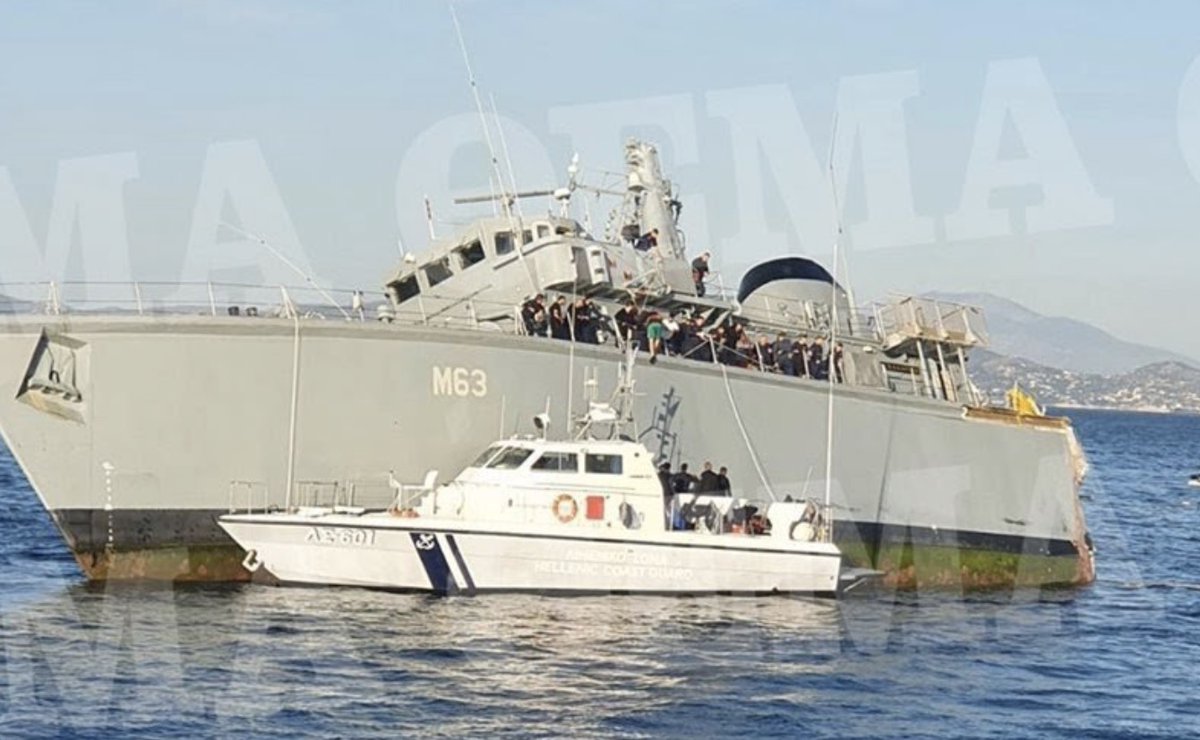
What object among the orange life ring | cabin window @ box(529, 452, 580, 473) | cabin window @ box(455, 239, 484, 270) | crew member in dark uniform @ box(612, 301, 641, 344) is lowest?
the orange life ring

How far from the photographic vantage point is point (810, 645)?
85.8ft

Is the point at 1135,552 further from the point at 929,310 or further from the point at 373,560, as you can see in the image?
the point at 373,560

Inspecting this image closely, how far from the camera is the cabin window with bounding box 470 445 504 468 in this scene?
1123 inches

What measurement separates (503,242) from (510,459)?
7.69m

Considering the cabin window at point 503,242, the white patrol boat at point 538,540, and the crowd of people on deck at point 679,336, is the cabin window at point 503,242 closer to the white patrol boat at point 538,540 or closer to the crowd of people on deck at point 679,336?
Answer: the crowd of people on deck at point 679,336

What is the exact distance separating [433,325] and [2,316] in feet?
23.7

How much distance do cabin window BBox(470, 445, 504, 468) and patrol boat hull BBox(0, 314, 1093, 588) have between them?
6.11 ft

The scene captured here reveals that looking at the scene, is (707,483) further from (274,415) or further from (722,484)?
(274,415)

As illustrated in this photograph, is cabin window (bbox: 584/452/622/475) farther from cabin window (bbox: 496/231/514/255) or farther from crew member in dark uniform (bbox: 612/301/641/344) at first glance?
cabin window (bbox: 496/231/514/255)

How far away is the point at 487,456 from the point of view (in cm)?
2869

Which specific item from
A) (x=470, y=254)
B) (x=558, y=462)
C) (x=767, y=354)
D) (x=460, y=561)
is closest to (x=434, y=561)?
(x=460, y=561)

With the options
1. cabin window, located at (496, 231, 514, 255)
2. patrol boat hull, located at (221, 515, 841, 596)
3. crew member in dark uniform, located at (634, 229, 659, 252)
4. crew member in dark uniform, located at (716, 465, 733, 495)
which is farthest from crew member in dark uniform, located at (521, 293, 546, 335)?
patrol boat hull, located at (221, 515, 841, 596)

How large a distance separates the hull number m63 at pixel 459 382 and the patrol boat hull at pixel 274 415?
24 millimetres

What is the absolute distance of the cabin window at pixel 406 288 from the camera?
36.2 m
